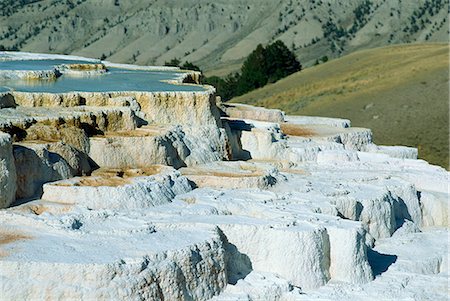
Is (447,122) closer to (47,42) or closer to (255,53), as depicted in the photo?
(255,53)

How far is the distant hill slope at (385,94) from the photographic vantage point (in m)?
44.7

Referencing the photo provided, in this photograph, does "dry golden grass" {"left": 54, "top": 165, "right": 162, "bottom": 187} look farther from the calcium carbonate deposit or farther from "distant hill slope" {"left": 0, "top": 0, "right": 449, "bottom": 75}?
"distant hill slope" {"left": 0, "top": 0, "right": 449, "bottom": 75}

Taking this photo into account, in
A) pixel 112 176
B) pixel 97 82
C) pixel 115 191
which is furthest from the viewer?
pixel 97 82

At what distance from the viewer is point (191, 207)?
15.5m

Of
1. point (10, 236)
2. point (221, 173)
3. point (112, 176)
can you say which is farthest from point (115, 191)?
point (221, 173)

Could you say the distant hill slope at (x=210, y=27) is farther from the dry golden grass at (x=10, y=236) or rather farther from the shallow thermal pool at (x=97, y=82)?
the dry golden grass at (x=10, y=236)

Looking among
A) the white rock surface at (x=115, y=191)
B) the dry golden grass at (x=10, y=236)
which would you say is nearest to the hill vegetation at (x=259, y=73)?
the white rock surface at (x=115, y=191)

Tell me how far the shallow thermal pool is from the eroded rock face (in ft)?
19.7

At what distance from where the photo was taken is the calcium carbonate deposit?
1262cm

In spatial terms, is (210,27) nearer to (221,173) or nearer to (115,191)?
(221,173)

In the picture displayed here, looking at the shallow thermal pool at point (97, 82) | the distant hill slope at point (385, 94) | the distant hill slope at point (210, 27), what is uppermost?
the distant hill slope at point (210, 27)

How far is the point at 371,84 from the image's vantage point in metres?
56.7

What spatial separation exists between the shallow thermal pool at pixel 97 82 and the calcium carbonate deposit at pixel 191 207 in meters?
0.14

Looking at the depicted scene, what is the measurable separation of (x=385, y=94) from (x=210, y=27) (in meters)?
52.8
